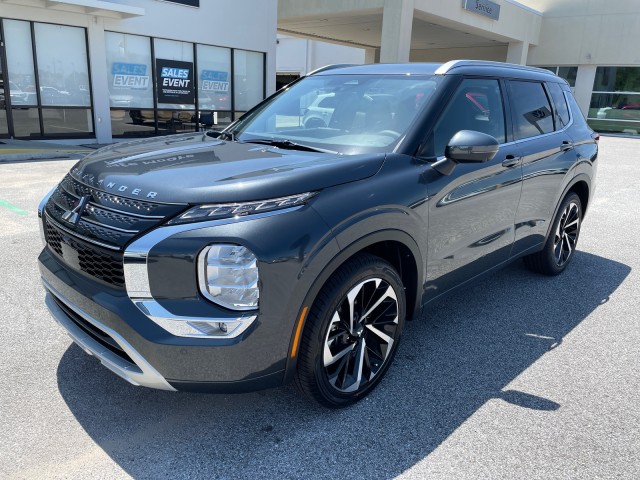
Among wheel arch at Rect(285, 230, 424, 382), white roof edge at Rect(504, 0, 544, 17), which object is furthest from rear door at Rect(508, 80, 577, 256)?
white roof edge at Rect(504, 0, 544, 17)

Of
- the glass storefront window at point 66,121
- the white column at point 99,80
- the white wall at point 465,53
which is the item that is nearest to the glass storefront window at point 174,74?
the white column at point 99,80

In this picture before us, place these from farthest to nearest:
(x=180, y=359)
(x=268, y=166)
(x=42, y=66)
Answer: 1. (x=42, y=66)
2. (x=268, y=166)
3. (x=180, y=359)

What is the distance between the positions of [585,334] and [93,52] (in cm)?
1487

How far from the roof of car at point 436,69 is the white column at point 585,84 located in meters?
29.7

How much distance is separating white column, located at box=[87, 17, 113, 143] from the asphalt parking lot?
12311 mm

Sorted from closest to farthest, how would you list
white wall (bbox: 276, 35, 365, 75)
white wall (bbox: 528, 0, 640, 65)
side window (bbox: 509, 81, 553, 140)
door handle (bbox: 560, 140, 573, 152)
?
side window (bbox: 509, 81, 553, 140) → door handle (bbox: 560, 140, 573, 152) → white wall (bbox: 528, 0, 640, 65) → white wall (bbox: 276, 35, 365, 75)

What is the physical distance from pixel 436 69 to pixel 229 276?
2.17 meters

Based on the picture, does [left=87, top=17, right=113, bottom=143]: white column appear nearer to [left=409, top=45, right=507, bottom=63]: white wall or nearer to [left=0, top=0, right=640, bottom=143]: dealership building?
[left=0, top=0, right=640, bottom=143]: dealership building

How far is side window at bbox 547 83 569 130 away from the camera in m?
4.74

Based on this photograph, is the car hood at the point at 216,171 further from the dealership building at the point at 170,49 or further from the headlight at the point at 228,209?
the dealership building at the point at 170,49

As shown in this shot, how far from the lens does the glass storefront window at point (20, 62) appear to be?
13417 millimetres

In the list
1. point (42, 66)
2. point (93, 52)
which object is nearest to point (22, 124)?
point (42, 66)

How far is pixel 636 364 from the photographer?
3521 mm

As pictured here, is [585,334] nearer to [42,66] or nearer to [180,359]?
[180,359]
